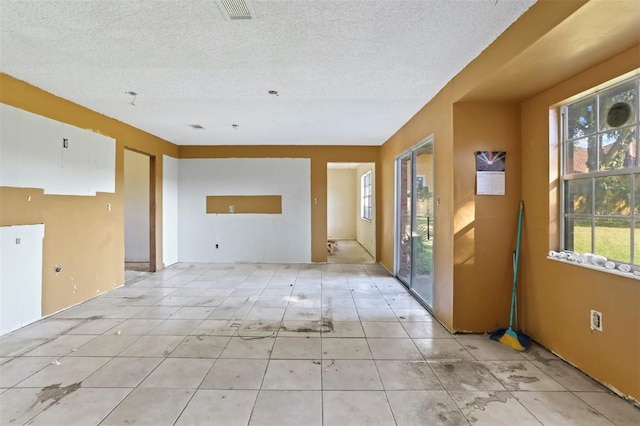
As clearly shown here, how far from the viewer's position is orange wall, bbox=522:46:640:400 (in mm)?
1960

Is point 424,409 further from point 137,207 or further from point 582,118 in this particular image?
point 137,207

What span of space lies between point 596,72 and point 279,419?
3.23 metres

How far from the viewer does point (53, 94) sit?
3455 mm

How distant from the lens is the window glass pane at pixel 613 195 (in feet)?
6.72

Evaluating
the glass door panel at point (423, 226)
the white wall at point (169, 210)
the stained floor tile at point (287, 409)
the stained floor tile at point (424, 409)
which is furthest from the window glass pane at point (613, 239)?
the white wall at point (169, 210)

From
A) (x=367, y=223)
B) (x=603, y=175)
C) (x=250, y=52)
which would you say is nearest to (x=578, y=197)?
(x=603, y=175)

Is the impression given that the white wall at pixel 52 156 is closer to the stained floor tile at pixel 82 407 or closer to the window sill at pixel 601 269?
the stained floor tile at pixel 82 407

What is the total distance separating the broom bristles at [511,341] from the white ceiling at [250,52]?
251cm

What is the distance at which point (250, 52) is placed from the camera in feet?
8.10

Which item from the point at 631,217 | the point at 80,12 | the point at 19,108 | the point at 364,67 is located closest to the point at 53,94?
the point at 19,108

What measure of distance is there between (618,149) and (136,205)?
753cm

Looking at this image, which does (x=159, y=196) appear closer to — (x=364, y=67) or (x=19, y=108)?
(x=19, y=108)

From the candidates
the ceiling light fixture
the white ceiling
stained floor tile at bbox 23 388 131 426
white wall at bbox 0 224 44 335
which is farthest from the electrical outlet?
white wall at bbox 0 224 44 335

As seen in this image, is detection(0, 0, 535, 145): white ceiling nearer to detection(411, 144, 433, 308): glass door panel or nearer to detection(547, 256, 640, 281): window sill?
detection(411, 144, 433, 308): glass door panel
